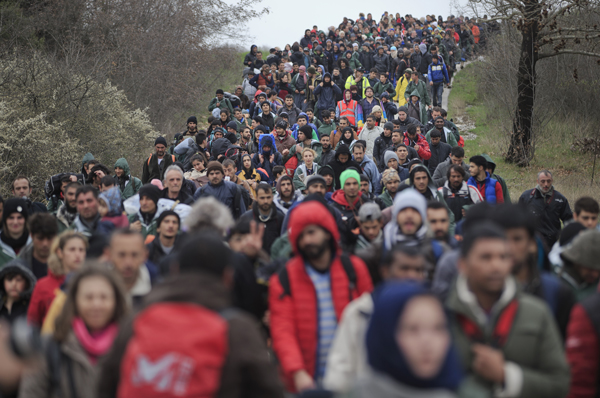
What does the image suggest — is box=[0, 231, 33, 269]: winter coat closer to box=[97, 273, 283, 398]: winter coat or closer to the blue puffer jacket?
box=[97, 273, 283, 398]: winter coat

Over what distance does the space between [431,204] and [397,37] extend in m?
26.2

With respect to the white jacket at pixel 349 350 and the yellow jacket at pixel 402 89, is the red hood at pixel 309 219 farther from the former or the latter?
the yellow jacket at pixel 402 89

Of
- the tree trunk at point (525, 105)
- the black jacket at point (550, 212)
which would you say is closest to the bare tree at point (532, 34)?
the tree trunk at point (525, 105)

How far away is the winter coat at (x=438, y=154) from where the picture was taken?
13111 millimetres

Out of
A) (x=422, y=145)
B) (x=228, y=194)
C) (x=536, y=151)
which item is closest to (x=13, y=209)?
(x=228, y=194)

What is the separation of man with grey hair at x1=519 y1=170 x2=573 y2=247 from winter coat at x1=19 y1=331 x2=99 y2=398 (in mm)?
7717

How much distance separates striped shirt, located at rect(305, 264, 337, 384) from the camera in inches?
155

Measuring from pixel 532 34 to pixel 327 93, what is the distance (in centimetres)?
660

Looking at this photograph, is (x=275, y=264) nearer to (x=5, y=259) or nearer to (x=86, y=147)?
(x=5, y=259)

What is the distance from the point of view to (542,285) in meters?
3.62

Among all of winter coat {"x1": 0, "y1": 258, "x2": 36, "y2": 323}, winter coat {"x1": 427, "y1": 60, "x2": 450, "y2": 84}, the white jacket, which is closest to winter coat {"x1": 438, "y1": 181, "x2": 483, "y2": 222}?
the white jacket

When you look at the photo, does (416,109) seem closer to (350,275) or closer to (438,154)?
(438,154)

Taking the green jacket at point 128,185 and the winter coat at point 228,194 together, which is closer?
the winter coat at point 228,194

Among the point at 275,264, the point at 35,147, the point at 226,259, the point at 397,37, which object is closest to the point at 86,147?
the point at 35,147
